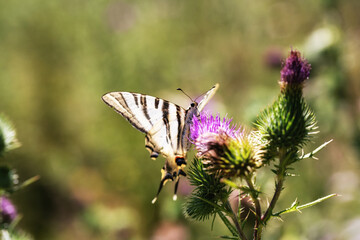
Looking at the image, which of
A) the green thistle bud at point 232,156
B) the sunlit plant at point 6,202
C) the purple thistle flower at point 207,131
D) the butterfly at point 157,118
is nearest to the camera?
the green thistle bud at point 232,156

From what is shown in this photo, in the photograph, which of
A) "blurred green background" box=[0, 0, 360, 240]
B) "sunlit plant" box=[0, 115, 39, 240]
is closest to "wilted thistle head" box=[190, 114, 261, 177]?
"sunlit plant" box=[0, 115, 39, 240]

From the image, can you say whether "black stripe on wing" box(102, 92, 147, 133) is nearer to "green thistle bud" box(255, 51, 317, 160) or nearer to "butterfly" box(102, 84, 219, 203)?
"butterfly" box(102, 84, 219, 203)

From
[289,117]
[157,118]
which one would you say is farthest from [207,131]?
[157,118]

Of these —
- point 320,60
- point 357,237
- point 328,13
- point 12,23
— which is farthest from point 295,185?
point 12,23

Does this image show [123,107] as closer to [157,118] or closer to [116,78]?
[157,118]

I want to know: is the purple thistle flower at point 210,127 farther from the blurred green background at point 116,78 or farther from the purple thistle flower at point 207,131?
the blurred green background at point 116,78

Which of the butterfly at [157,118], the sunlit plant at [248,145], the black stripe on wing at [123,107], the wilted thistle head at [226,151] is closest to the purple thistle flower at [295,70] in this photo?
the sunlit plant at [248,145]
